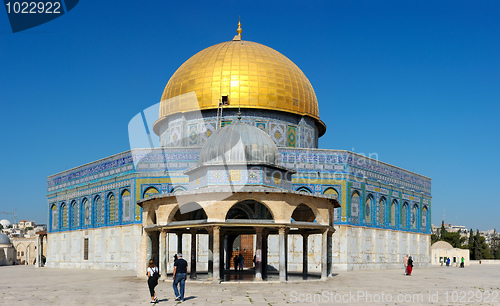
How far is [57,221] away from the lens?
42.5 meters

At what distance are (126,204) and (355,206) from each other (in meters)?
13.5

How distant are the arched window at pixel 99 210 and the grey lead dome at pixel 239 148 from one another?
16.3 metres

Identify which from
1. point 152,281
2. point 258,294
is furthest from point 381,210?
point 152,281

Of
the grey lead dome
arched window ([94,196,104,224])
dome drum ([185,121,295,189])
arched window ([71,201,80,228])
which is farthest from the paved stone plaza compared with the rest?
arched window ([71,201,80,228])

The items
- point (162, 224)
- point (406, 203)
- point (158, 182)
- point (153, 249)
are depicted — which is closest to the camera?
point (162, 224)

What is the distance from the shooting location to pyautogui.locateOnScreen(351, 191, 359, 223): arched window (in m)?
35.1

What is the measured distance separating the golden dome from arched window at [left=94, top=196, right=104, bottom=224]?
21.7ft

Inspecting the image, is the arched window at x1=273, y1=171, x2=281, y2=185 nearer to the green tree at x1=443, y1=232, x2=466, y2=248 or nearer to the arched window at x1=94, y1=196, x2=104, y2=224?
the arched window at x1=94, y1=196, x2=104, y2=224

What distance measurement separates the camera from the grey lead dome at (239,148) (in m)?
22.3

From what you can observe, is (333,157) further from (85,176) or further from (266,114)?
(85,176)

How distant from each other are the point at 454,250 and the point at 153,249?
129ft

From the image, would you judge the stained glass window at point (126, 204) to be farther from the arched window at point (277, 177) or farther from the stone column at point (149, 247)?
the arched window at point (277, 177)

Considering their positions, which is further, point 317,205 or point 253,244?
point 253,244

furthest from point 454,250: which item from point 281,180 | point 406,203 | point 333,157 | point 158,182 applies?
point 281,180
